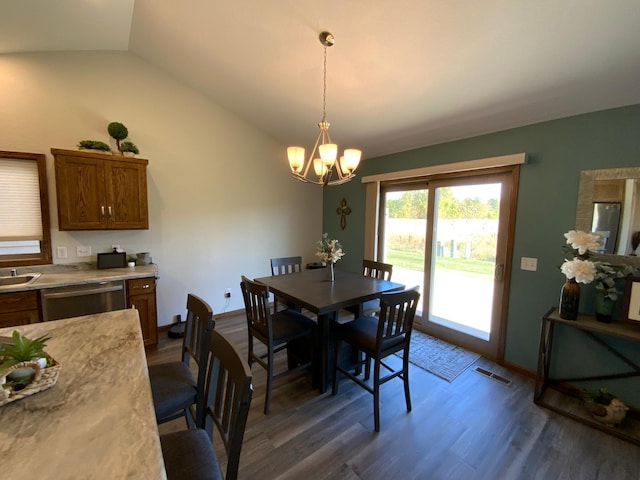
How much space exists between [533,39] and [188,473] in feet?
10.0

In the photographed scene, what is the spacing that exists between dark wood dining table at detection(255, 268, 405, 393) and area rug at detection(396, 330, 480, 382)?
97 cm

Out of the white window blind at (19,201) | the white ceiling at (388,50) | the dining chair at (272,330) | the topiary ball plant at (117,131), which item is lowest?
the dining chair at (272,330)

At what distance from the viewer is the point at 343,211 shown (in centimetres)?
466

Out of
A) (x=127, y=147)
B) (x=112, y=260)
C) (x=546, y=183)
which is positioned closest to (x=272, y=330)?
(x=112, y=260)

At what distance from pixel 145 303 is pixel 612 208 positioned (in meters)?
4.42

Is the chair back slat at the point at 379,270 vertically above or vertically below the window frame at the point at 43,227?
below

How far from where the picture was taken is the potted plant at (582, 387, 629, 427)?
2004 mm

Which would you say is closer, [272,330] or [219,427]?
[219,427]

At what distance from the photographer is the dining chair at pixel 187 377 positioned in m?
1.43

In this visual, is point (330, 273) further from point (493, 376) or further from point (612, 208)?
point (612, 208)

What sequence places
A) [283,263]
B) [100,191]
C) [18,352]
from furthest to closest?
1. [283,263]
2. [100,191]
3. [18,352]

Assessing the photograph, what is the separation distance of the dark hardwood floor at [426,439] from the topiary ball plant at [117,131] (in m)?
2.91

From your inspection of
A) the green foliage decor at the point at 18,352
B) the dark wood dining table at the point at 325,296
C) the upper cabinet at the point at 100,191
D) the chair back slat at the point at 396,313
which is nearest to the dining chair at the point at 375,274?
the dark wood dining table at the point at 325,296

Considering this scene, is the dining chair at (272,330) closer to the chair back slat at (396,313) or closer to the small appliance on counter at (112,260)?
the chair back slat at (396,313)
